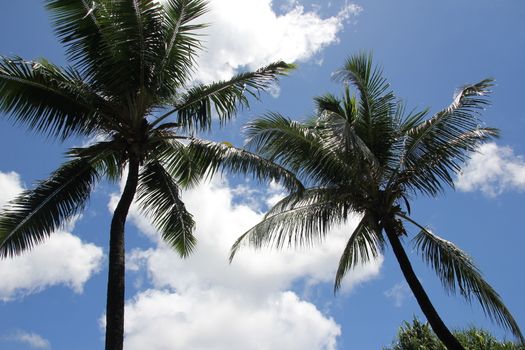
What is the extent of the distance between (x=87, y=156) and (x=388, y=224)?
20.4 ft

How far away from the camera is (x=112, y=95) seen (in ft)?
34.7

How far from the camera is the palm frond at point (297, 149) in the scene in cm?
1173

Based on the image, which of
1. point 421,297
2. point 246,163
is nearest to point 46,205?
point 246,163

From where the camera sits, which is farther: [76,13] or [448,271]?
[448,271]

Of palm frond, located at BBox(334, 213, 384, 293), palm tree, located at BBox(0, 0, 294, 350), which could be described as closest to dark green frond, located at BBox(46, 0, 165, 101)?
palm tree, located at BBox(0, 0, 294, 350)

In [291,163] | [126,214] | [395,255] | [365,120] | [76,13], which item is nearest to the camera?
[126,214]

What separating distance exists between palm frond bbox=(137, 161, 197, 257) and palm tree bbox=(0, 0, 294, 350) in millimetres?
666

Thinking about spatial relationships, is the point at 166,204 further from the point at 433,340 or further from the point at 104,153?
the point at 433,340

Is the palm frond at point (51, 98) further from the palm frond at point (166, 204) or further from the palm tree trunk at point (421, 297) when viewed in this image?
the palm tree trunk at point (421, 297)

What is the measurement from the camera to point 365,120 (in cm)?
1309

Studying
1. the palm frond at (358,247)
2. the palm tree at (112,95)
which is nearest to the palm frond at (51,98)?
the palm tree at (112,95)

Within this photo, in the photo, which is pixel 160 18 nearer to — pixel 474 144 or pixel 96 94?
pixel 96 94

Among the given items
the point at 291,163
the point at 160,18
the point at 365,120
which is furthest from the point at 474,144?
the point at 160,18

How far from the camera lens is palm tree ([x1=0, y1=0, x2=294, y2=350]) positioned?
1017cm
